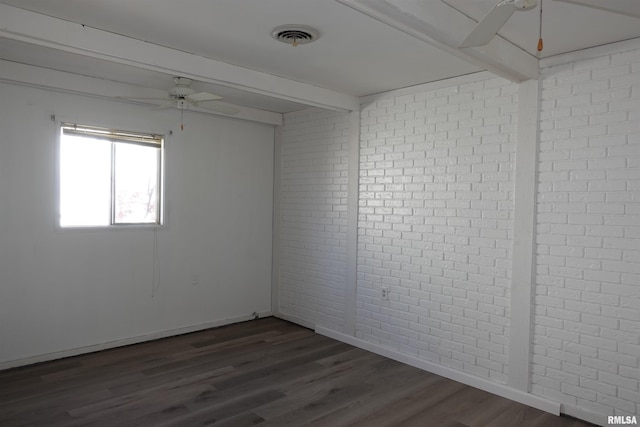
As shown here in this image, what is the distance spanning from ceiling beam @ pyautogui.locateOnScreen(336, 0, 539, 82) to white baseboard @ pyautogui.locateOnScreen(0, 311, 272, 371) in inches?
151

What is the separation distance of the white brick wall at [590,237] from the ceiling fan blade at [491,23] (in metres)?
1.51

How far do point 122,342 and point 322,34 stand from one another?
11.5ft

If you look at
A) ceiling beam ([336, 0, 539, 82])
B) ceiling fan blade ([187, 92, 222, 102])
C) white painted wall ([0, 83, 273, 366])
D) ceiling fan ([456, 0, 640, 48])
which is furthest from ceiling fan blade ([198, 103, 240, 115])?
ceiling fan ([456, 0, 640, 48])

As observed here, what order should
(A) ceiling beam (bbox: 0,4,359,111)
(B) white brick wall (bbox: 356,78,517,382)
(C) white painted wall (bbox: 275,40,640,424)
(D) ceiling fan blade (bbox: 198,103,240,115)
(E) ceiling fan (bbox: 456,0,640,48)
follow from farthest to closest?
(D) ceiling fan blade (bbox: 198,103,240,115), (B) white brick wall (bbox: 356,78,517,382), (C) white painted wall (bbox: 275,40,640,424), (A) ceiling beam (bbox: 0,4,359,111), (E) ceiling fan (bbox: 456,0,640,48)

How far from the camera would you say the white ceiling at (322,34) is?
7.71ft

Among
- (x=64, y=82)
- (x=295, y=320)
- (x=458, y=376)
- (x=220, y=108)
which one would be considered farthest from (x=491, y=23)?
(x=295, y=320)

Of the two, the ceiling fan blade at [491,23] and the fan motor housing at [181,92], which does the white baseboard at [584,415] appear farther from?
the fan motor housing at [181,92]

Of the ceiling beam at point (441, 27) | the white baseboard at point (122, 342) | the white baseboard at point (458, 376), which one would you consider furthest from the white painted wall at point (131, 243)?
the ceiling beam at point (441, 27)

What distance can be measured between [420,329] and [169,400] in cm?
224

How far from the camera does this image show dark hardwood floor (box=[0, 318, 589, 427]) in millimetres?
2918

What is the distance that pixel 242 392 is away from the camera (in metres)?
3.31

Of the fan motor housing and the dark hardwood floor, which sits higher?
the fan motor housing

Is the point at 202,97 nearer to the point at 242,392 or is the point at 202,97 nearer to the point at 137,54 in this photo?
the point at 137,54

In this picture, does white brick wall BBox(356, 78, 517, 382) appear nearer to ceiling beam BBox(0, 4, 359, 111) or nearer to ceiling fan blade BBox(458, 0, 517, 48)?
ceiling beam BBox(0, 4, 359, 111)
